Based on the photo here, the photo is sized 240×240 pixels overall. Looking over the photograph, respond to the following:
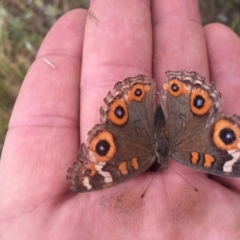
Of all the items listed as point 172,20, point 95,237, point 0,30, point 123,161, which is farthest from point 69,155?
point 0,30

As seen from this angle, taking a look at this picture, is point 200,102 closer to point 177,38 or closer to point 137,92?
point 137,92

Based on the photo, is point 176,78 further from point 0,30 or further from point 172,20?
point 0,30

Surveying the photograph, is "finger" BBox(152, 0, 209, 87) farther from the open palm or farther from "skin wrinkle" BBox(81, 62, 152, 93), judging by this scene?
"skin wrinkle" BBox(81, 62, 152, 93)

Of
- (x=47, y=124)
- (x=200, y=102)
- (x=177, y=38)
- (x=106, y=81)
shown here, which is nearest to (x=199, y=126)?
(x=200, y=102)

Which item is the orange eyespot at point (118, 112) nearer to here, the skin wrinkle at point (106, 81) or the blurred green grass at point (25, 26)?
the skin wrinkle at point (106, 81)

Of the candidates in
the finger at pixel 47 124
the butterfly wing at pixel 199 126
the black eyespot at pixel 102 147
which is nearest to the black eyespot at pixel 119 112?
the black eyespot at pixel 102 147

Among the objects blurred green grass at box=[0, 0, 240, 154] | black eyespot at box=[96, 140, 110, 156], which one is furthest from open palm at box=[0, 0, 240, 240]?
blurred green grass at box=[0, 0, 240, 154]
